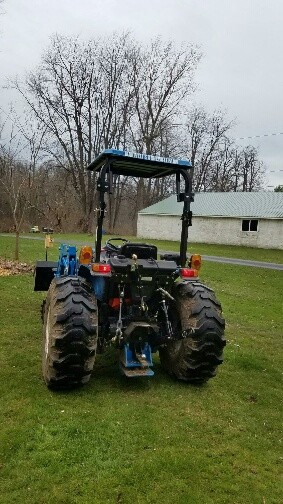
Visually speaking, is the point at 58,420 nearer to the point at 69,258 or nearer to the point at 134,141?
the point at 69,258

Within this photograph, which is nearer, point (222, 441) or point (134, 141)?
point (222, 441)

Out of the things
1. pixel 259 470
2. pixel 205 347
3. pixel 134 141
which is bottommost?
pixel 259 470

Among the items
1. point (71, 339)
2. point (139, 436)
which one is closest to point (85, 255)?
point (71, 339)

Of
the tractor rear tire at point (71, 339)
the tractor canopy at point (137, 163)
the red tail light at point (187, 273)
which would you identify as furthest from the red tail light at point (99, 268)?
the tractor canopy at point (137, 163)

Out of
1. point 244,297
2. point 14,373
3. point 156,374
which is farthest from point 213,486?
point 244,297

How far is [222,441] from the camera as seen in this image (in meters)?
3.77

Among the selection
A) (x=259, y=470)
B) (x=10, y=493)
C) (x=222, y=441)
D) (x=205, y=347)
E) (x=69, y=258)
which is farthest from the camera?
(x=69, y=258)

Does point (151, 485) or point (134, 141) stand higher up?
point (134, 141)

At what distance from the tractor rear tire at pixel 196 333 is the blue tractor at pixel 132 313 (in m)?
0.01

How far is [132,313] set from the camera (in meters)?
4.93

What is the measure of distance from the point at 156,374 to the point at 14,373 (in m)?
1.67

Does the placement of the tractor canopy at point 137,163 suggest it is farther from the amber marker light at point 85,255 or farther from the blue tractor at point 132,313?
the amber marker light at point 85,255

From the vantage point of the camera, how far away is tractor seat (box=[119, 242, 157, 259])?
5.13m

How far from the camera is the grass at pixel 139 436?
3.02m
